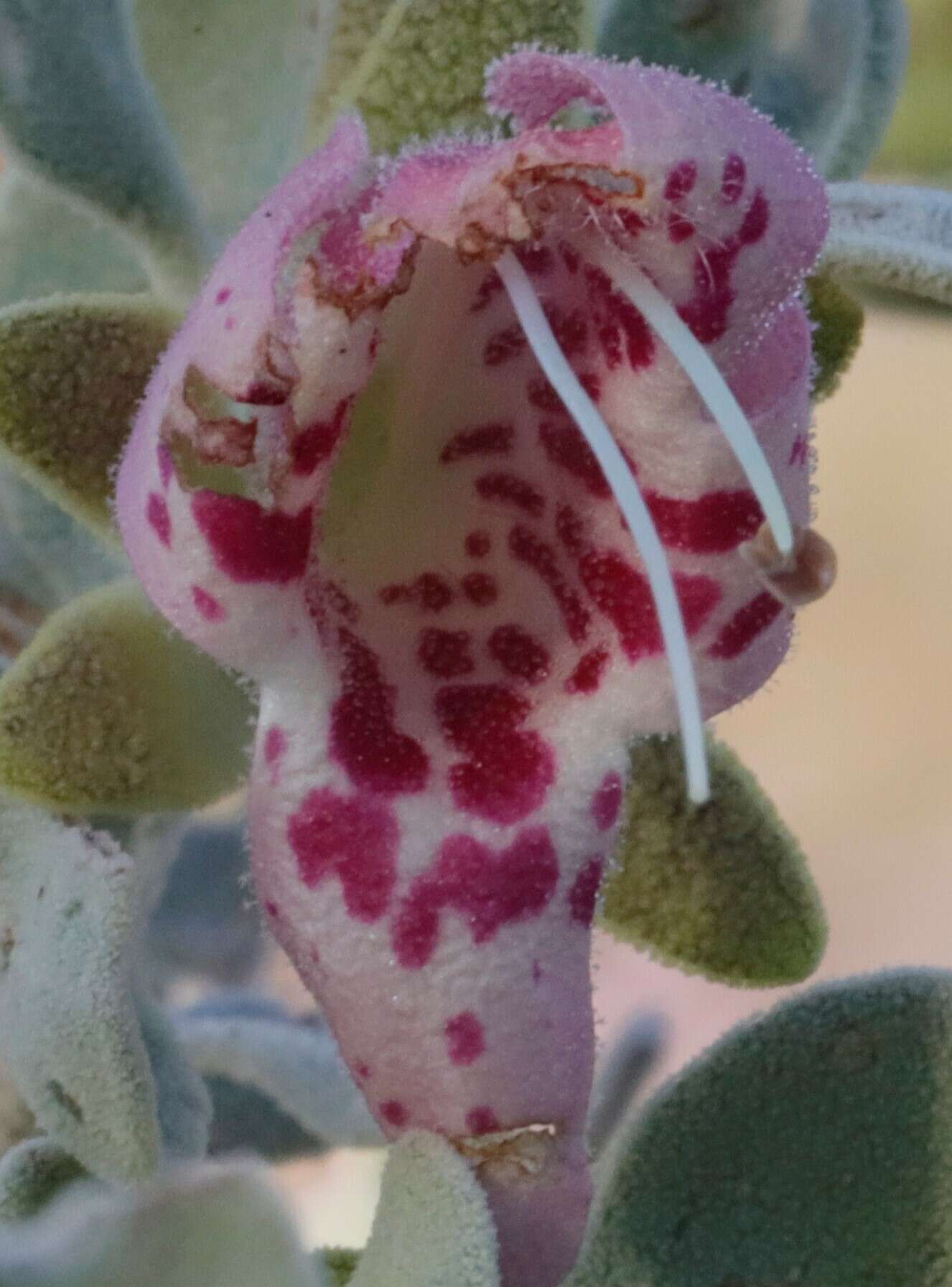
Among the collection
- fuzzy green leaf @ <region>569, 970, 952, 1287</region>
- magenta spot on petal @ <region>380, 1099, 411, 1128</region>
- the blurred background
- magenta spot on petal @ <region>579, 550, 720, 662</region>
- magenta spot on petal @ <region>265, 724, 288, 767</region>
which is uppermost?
magenta spot on petal @ <region>579, 550, 720, 662</region>

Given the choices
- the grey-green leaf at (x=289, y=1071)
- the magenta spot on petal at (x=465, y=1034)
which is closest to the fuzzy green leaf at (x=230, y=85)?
the magenta spot on petal at (x=465, y=1034)

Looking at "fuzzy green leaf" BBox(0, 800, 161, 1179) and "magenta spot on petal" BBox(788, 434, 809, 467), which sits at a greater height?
"magenta spot on petal" BBox(788, 434, 809, 467)

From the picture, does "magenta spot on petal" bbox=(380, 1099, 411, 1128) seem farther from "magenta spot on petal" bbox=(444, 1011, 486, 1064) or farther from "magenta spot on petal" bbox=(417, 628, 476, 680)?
"magenta spot on petal" bbox=(417, 628, 476, 680)

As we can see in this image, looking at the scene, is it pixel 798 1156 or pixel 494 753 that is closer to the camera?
pixel 494 753

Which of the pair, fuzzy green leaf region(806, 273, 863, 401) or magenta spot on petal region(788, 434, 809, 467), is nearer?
magenta spot on petal region(788, 434, 809, 467)

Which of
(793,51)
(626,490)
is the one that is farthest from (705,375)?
(793,51)

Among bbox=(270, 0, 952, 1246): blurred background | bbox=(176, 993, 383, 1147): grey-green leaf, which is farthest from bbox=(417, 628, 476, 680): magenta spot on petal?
bbox=(270, 0, 952, 1246): blurred background

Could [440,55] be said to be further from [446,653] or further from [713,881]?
[713,881]
